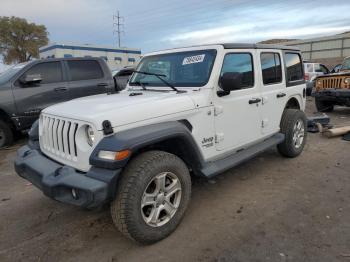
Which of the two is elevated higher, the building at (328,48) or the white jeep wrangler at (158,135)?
the building at (328,48)

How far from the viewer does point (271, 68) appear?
4816 millimetres

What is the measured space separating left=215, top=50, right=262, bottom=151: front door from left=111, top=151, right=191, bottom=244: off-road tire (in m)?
0.96

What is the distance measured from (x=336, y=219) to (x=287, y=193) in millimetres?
768

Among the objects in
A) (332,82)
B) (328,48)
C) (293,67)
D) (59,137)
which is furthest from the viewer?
(328,48)

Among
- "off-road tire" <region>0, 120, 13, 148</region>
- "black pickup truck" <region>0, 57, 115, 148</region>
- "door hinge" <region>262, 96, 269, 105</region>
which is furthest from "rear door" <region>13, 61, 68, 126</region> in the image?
"door hinge" <region>262, 96, 269, 105</region>

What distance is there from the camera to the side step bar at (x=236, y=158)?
352cm

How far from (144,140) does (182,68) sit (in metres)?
1.52

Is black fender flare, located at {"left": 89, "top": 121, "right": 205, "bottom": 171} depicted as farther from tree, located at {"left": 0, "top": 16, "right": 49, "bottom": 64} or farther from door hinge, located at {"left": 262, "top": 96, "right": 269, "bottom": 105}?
tree, located at {"left": 0, "top": 16, "right": 49, "bottom": 64}

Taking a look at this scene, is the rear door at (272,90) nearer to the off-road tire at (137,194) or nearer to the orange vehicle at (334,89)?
the off-road tire at (137,194)

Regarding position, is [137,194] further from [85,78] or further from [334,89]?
[334,89]

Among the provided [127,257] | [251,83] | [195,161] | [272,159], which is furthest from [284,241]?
[272,159]

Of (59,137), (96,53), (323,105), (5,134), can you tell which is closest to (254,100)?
(59,137)

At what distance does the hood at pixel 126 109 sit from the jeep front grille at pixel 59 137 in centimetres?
8

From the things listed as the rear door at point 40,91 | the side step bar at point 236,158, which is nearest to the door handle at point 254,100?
the side step bar at point 236,158
